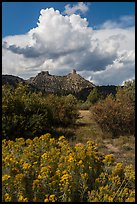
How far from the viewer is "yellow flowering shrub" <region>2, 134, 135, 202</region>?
423 centimetres

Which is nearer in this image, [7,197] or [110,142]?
[7,197]

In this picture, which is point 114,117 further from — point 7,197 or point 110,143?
point 7,197

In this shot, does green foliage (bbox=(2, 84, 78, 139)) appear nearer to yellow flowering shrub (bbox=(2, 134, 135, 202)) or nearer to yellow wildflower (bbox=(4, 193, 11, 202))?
yellow flowering shrub (bbox=(2, 134, 135, 202))

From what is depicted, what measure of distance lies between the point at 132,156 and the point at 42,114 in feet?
15.0

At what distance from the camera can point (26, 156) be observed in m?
5.27

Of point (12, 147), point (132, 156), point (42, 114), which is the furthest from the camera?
point (42, 114)

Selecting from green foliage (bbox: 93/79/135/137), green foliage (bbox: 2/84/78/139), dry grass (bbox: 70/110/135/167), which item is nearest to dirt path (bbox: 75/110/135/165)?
dry grass (bbox: 70/110/135/167)

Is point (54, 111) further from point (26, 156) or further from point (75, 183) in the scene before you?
point (75, 183)

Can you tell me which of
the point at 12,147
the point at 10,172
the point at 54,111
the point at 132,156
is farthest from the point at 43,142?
the point at 54,111

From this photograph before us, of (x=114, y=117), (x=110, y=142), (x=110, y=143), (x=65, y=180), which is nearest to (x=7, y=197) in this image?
(x=65, y=180)

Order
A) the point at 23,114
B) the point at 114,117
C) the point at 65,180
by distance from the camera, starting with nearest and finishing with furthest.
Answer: the point at 65,180 → the point at 23,114 → the point at 114,117

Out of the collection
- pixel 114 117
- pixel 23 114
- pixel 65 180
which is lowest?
pixel 65 180

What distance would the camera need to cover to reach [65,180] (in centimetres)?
426

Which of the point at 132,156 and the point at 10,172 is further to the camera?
the point at 132,156
